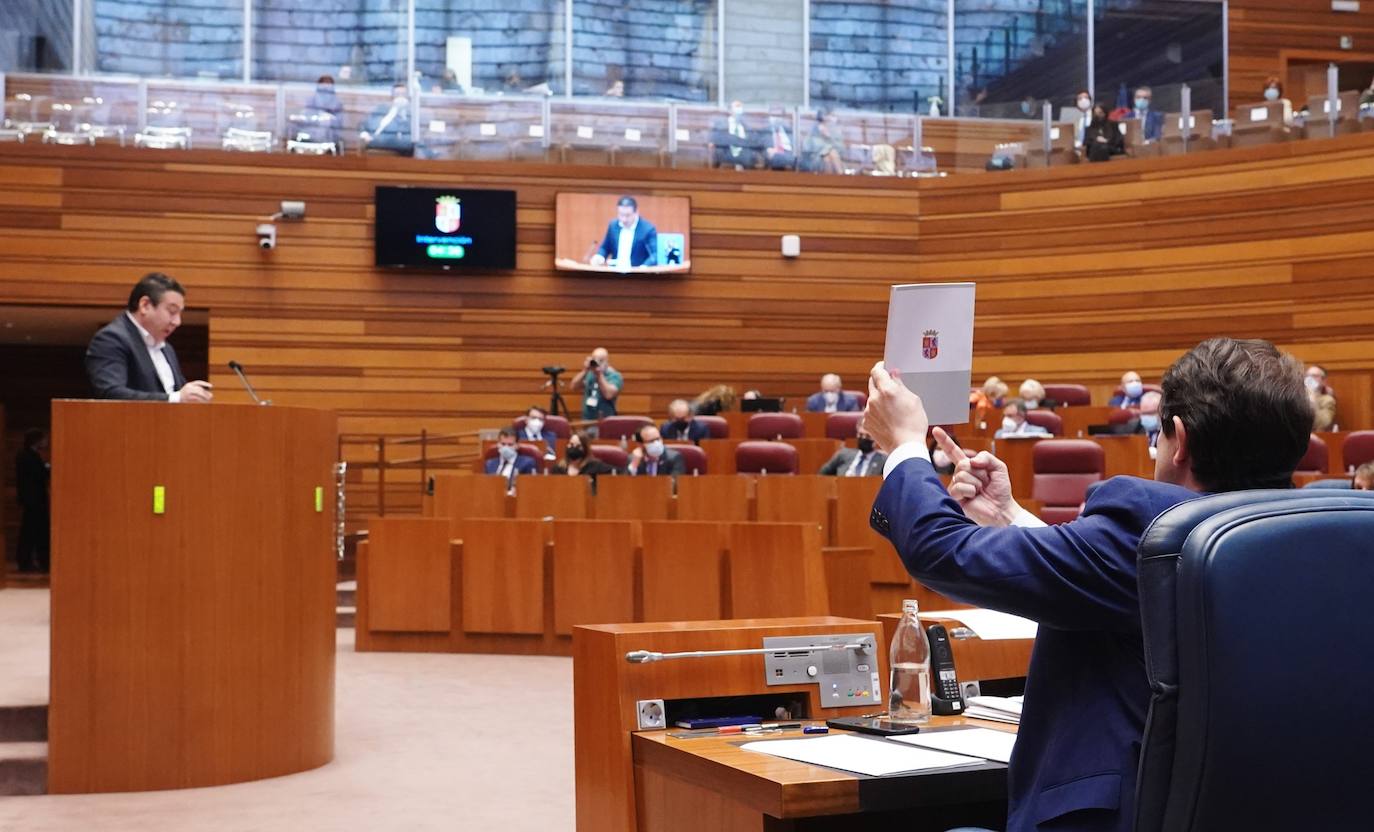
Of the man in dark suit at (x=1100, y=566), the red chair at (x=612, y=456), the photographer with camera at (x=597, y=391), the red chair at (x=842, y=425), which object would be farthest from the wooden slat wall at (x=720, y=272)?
the man in dark suit at (x=1100, y=566)

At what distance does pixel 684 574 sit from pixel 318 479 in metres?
2.47

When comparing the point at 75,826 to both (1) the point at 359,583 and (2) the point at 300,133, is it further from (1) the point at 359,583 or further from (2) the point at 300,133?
(2) the point at 300,133

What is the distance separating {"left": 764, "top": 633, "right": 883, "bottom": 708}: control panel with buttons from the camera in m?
2.25

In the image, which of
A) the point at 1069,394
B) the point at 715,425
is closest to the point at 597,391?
the point at 715,425

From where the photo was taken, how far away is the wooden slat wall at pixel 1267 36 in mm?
13367

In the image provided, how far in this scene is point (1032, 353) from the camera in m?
12.1

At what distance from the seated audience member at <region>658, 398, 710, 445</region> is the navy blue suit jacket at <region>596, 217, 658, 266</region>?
2.49 metres

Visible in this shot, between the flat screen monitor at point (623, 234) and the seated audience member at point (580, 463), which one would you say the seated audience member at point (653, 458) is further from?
the flat screen monitor at point (623, 234)

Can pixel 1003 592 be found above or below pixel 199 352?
below

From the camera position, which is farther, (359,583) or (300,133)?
(300,133)

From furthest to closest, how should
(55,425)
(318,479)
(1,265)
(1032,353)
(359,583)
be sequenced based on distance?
(1032,353)
(1,265)
(359,583)
(318,479)
(55,425)

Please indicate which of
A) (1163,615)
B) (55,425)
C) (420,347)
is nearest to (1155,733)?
(1163,615)

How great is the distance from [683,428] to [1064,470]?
2.83 m

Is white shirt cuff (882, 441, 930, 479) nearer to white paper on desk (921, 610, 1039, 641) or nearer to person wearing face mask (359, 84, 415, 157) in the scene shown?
white paper on desk (921, 610, 1039, 641)
